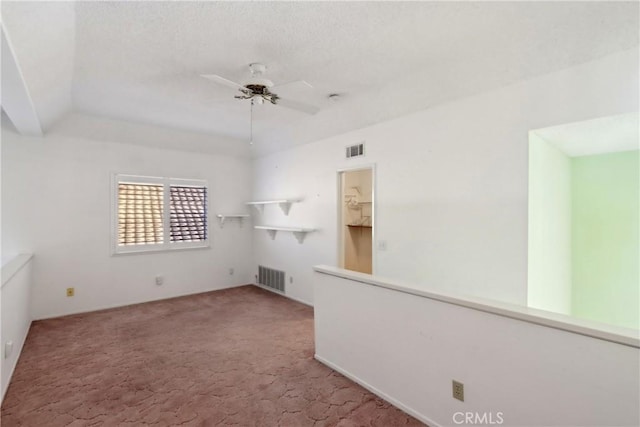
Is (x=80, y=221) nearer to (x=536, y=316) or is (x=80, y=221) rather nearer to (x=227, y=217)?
(x=227, y=217)

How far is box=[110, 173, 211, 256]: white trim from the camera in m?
4.77

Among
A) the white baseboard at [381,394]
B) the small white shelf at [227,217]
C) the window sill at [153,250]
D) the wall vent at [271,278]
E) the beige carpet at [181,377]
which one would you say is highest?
the small white shelf at [227,217]

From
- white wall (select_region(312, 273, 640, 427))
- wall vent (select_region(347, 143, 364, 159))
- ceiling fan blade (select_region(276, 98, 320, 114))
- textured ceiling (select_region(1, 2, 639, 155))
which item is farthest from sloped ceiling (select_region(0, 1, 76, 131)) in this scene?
wall vent (select_region(347, 143, 364, 159))

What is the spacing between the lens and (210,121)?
4.52 metres

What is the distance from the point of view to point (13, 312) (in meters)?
2.86

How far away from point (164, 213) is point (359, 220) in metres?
3.42

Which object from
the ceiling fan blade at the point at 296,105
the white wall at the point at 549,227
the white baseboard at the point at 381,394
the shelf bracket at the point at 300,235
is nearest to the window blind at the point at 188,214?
the shelf bracket at the point at 300,235

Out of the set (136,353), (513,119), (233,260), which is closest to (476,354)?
(513,119)

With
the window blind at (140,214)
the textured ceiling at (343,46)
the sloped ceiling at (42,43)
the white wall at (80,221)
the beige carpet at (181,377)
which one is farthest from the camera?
the window blind at (140,214)

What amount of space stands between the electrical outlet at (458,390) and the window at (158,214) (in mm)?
4848

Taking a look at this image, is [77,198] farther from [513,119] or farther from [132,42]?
[513,119]

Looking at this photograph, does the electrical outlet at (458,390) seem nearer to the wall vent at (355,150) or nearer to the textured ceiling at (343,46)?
the textured ceiling at (343,46)

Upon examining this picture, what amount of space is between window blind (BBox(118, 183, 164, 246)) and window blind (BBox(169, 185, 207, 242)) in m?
0.22

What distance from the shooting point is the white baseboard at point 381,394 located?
2.09m
